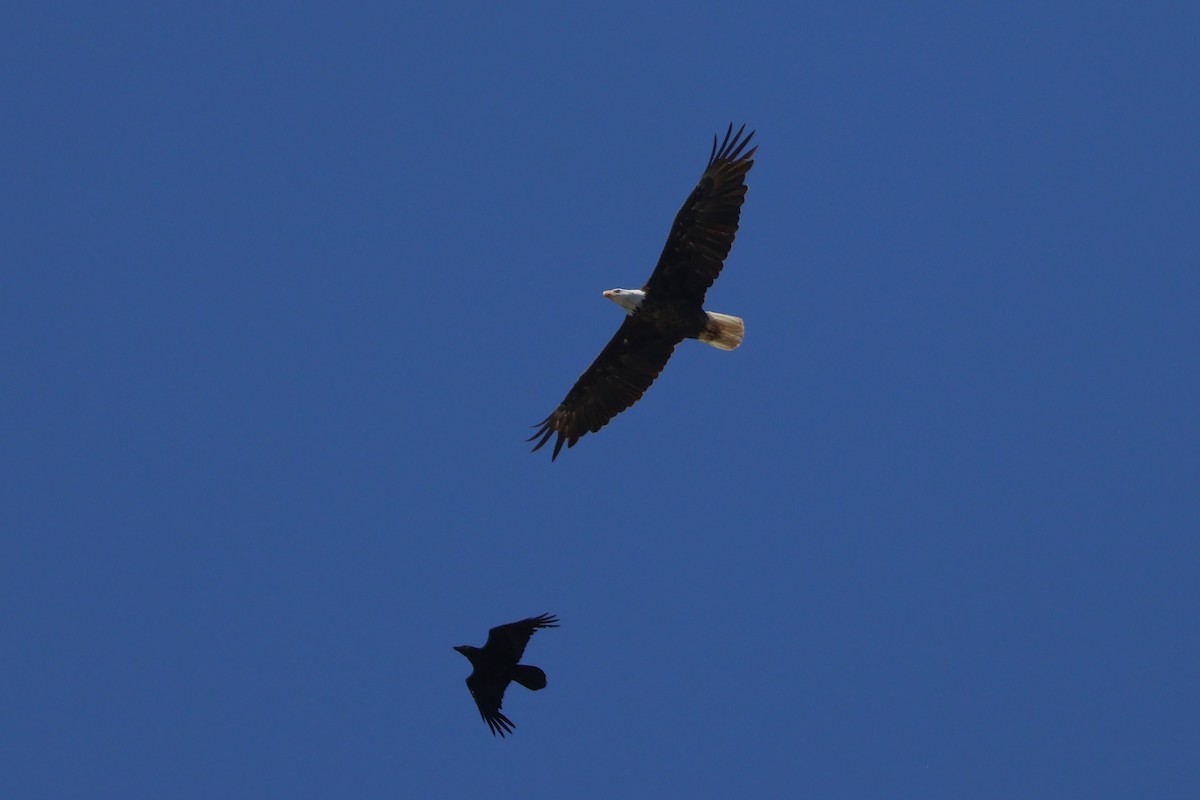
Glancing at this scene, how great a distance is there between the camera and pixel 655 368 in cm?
1844

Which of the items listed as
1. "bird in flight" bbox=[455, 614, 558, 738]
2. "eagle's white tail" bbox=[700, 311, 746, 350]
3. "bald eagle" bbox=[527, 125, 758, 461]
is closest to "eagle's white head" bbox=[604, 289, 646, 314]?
"bald eagle" bbox=[527, 125, 758, 461]

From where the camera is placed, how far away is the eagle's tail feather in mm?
14195

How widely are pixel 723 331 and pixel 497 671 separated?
6.19 meters

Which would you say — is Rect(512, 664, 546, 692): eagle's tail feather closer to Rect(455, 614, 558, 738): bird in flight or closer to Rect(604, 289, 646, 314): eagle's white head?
Rect(455, 614, 558, 738): bird in flight

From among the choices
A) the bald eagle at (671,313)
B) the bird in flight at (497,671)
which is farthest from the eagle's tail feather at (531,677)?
the bald eagle at (671,313)

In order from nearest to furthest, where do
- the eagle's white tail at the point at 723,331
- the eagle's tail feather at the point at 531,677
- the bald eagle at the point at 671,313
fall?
the eagle's tail feather at the point at 531,677 → the bald eagle at the point at 671,313 → the eagle's white tail at the point at 723,331

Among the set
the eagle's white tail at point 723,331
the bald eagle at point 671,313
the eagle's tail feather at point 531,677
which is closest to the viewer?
the eagle's tail feather at point 531,677

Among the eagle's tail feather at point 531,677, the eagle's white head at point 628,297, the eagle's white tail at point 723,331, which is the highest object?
the eagle's white tail at point 723,331

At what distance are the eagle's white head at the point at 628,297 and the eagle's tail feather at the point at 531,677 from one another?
553 centimetres

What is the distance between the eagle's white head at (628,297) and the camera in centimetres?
1728

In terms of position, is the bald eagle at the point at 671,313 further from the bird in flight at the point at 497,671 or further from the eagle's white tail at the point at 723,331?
the bird in flight at the point at 497,671

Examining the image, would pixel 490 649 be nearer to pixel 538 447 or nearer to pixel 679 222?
pixel 538 447

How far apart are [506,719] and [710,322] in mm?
6493

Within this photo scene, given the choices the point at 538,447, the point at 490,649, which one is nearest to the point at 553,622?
the point at 490,649
